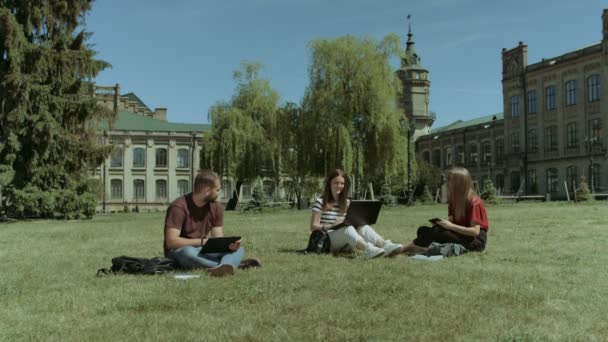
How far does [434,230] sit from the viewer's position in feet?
30.0

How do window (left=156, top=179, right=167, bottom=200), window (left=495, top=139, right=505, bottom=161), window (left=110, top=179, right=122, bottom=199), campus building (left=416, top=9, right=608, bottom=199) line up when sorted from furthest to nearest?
window (left=156, top=179, right=167, bottom=200) → window (left=110, top=179, right=122, bottom=199) → window (left=495, top=139, right=505, bottom=161) → campus building (left=416, top=9, right=608, bottom=199)

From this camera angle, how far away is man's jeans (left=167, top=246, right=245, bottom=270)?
7.41 metres

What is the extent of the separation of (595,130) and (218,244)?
4814cm

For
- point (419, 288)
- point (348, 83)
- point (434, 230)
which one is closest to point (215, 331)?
Answer: point (419, 288)

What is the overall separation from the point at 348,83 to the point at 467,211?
24078 millimetres

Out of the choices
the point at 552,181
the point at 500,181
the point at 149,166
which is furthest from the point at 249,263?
the point at 149,166

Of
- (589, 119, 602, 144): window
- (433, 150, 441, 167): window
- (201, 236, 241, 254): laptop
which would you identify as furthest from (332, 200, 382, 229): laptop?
(433, 150, 441, 167): window

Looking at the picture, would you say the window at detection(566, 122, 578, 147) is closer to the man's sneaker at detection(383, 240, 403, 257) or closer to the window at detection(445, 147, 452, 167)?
the window at detection(445, 147, 452, 167)

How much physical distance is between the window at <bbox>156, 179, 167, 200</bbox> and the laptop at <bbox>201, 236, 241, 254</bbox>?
211ft

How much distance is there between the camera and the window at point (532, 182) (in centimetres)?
5381

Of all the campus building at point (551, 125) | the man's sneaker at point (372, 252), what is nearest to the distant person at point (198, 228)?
the man's sneaker at point (372, 252)

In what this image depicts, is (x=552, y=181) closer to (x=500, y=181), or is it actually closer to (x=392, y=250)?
(x=500, y=181)

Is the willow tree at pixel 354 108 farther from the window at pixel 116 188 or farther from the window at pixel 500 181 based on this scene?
the window at pixel 116 188

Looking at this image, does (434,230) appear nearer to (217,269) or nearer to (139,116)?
(217,269)
